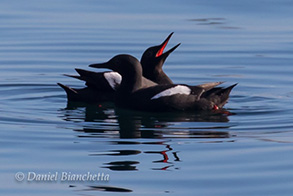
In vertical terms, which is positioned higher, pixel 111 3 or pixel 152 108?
pixel 111 3

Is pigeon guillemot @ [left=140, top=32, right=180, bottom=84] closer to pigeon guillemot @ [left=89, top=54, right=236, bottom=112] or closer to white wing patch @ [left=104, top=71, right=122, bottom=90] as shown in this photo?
white wing patch @ [left=104, top=71, right=122, bottom=90]

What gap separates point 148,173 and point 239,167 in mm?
882

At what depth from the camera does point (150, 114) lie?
1165 centimetres

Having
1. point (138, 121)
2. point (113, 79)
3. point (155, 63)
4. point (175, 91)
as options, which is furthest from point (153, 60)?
point (138, 121)

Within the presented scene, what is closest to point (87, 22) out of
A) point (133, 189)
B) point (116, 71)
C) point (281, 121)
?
point (116, 71)

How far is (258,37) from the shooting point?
58.4 ft

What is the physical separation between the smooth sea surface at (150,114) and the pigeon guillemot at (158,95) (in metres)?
0.19

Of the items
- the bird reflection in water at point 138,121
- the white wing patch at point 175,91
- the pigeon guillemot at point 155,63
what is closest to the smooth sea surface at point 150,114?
the bird reflection in water at point 138,121

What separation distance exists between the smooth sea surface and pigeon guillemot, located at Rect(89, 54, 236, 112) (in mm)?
191

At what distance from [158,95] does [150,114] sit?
10.3 inches

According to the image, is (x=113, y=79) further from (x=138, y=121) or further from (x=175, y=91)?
(x=138, y=121)

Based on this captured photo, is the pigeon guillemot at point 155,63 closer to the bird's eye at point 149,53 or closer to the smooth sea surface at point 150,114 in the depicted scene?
the bird's eye at point 149,53

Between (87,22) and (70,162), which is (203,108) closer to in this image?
(70,162)

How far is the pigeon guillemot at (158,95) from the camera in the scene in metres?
11.6
